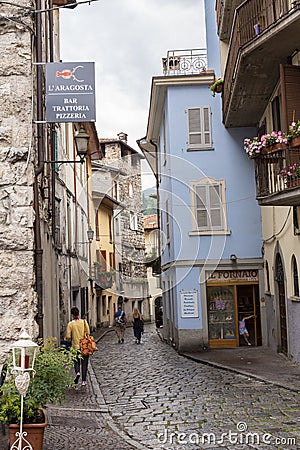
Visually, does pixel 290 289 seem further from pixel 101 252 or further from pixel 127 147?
pixel 127 147

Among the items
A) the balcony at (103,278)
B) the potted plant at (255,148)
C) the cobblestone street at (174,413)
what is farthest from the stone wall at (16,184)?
the balcony at (103,278)

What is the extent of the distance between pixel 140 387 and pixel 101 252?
26.6 metres

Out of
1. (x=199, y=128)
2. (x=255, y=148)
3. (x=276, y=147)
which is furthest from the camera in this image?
(x=199, y=128)

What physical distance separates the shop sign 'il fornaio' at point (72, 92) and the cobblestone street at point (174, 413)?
13.3 feet

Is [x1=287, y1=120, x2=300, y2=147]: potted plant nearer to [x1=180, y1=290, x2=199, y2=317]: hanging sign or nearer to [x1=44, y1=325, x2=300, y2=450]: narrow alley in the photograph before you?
[x1=44, y1=325, x2=300, y2=450]: narrow alley

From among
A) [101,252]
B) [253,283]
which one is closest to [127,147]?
[101,252]

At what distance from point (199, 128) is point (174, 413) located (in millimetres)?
13050

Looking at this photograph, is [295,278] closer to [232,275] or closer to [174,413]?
[232,275]

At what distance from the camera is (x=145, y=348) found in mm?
23438

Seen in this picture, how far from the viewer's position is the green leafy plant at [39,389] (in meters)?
6.55

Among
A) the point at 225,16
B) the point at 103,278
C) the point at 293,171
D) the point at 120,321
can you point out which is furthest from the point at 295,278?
the point at 103,278

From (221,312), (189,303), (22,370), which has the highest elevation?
(189,303)

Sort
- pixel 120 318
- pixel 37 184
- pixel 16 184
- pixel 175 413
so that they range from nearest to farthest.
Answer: pixel 16 184 → pixel 175 413 → pixel 37 184 → pixel 120 318

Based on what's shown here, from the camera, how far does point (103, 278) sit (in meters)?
37.6
